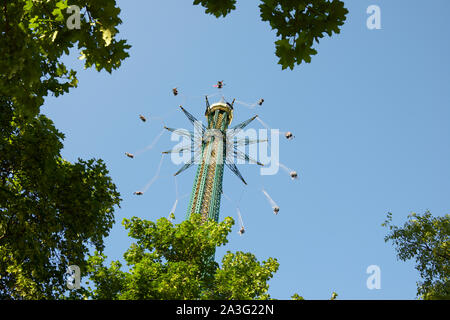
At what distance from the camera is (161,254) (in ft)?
47.1

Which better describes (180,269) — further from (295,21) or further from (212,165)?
(212,165)

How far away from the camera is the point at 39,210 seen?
916 centimetres

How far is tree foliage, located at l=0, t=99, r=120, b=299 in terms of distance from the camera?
908 centimetres

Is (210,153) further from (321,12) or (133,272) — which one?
(321,12)

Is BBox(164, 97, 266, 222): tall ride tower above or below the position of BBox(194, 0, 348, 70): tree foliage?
above

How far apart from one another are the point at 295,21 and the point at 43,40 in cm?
376

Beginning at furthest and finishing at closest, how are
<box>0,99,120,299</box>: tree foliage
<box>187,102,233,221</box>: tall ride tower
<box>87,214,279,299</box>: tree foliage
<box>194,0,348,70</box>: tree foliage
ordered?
<box>187,102,233,221</box>: tall ride tower, <box>87,214,279,299</box>: tree foliage, <box>0,99,120,299</box>: tree foliage, <box>194,0,348,70</box>: tree foliage

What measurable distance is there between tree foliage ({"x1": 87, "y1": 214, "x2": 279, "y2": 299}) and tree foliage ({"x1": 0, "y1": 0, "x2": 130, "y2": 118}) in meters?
8.63

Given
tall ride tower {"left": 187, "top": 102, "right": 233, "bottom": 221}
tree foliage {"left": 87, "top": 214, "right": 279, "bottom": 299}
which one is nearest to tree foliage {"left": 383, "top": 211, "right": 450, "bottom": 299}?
tree foliage {"left": 87, "top": 214, "right": 279, "bottom": 299}

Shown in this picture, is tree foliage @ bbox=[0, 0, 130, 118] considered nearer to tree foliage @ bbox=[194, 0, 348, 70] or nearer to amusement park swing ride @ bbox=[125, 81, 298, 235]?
tree foliage @ bbox=[194, 0, 348, 70]

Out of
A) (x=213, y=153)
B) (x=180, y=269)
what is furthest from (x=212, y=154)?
(x=180, y=269)
